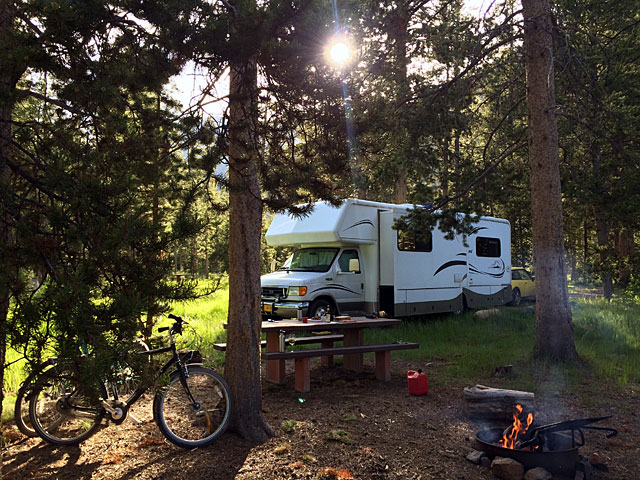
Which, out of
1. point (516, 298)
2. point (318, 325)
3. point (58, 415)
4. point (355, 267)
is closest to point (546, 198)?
point (318, 325)

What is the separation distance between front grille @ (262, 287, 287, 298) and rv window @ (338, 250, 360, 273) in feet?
4.94

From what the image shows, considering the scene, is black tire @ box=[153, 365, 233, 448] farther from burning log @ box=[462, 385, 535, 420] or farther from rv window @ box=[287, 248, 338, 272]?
rv window @ box=[287, 248, 338, 272]

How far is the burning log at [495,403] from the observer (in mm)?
5688

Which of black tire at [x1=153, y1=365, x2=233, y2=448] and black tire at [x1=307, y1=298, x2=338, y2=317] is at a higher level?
black tire at [x1=307, y1=298, x2=338, y2=317]

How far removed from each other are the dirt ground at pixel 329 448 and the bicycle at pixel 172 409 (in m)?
0.14

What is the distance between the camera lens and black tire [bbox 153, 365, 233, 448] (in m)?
4.79

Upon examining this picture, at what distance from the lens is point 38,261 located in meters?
3.07

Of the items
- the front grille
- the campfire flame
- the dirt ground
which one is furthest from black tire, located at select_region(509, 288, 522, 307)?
the campfire flame

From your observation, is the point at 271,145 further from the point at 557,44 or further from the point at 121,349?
the point at 557,44

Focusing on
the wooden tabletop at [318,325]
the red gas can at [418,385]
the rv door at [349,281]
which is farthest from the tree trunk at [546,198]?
the rv door at [349,281]

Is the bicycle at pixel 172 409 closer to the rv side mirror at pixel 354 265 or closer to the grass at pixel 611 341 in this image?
the grass at pixel 611 341

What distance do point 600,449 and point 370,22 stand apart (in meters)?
7.38

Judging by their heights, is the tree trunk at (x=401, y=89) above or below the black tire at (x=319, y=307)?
above

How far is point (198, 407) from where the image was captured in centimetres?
494
